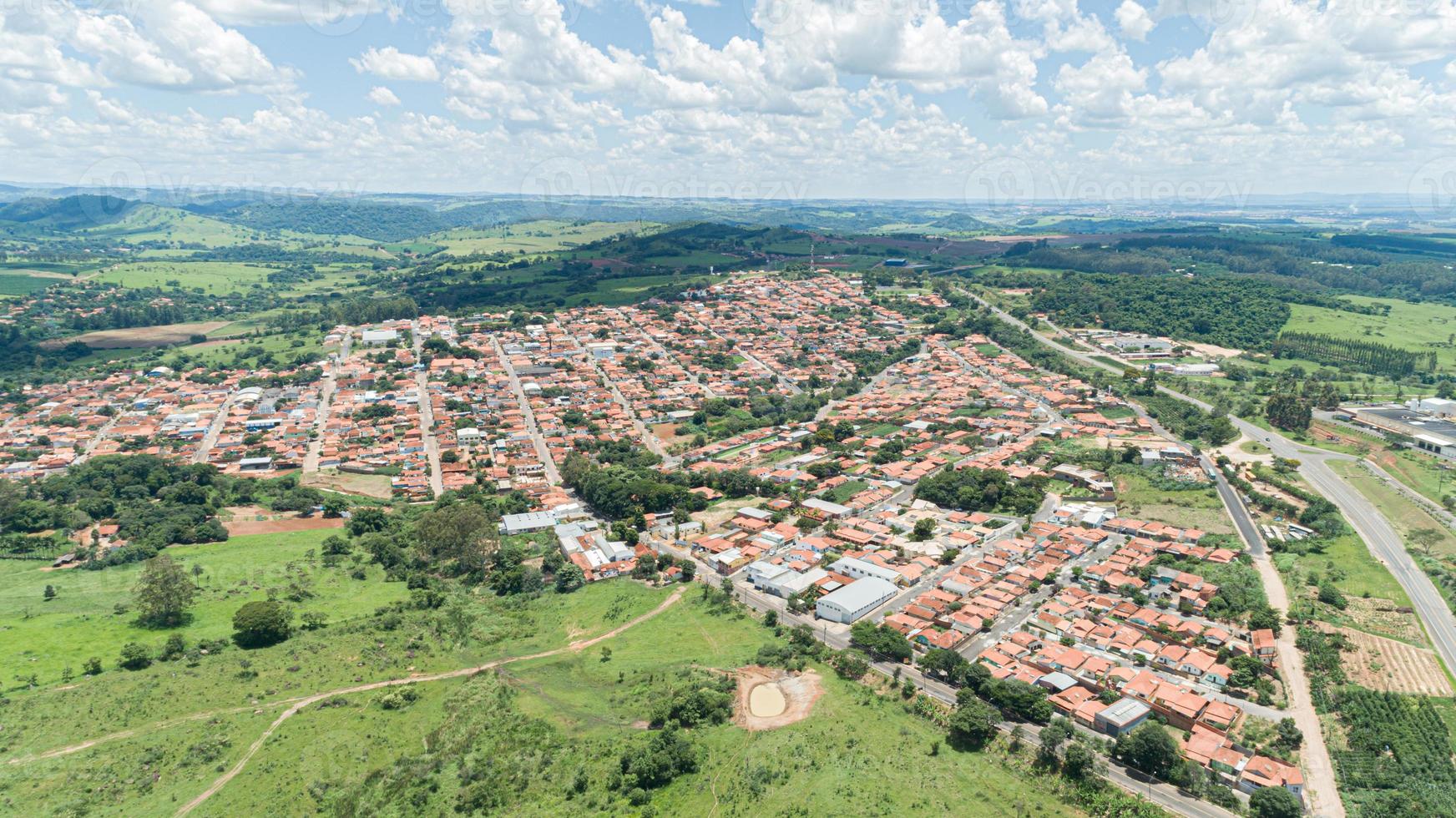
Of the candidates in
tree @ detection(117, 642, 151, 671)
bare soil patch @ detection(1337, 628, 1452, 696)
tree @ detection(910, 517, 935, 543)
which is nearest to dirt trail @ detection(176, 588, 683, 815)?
tree @ detection(117, 642, 151, 671)

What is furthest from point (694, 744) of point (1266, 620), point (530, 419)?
point (530, 419)

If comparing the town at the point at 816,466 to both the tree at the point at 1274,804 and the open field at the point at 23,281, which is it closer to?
the tree at the point at 1274,804

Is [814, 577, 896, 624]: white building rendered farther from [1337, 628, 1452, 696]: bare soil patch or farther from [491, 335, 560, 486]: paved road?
[491, 335, 560, 486]: paved road

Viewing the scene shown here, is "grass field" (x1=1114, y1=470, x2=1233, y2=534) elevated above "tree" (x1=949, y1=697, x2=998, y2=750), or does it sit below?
below

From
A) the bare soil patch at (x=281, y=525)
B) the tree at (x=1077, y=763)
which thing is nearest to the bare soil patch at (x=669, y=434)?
the bare soil patch at (x=281, y=525)

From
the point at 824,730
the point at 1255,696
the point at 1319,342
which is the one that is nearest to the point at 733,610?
the point at 824,730

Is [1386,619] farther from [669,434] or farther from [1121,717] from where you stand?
[669,434]
